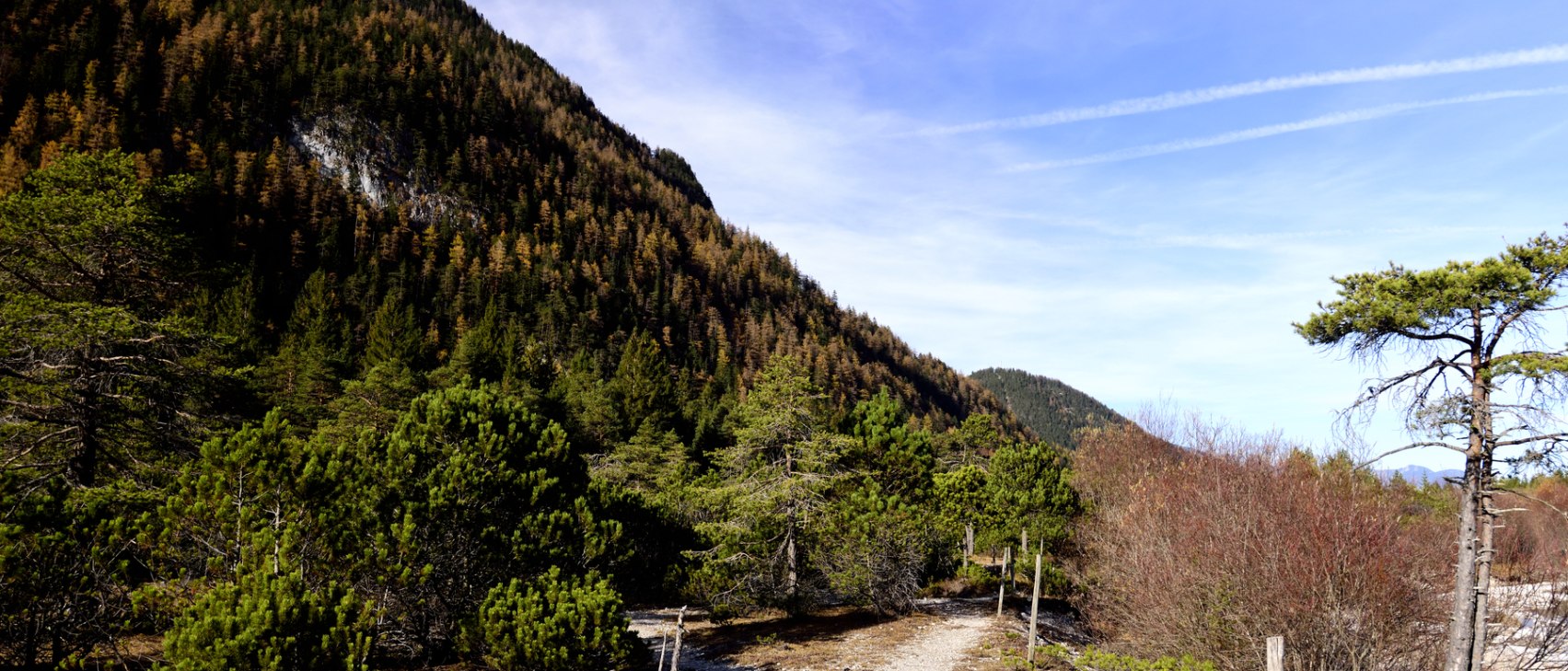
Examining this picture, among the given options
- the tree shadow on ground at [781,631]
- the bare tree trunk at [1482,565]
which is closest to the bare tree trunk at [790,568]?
the tree shadow on ground at [781,631]

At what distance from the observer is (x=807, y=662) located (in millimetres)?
15875

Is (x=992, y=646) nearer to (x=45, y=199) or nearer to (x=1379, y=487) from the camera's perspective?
(x=1379, y=487)

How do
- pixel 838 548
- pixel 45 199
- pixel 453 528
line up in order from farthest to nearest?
pixel 838 548 < pixel 45 199 < pixel 453 528

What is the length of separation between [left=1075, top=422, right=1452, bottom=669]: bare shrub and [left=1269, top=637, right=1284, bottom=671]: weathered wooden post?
3489 mm

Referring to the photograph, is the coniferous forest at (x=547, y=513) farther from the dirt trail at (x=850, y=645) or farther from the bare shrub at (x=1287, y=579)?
the dirt trail at (x=850, y=645)

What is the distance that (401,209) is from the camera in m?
109

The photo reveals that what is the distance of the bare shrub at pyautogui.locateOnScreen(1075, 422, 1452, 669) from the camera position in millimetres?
12109

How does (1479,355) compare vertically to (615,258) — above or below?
below

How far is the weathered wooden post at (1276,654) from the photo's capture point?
8945 millimetres

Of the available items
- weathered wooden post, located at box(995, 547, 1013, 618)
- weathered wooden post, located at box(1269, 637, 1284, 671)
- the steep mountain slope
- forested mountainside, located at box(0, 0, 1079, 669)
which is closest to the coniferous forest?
forested mountainside, located at box(0, 0, 1079, 669)

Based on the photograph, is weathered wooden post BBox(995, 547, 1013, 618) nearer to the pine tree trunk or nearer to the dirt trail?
the dirt trail

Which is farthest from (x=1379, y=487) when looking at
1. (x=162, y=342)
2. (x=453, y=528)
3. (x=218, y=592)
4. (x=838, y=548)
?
(x=162, y=342)

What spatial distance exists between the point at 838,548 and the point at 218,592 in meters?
15.2

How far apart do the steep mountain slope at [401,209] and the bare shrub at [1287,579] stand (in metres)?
36.3
